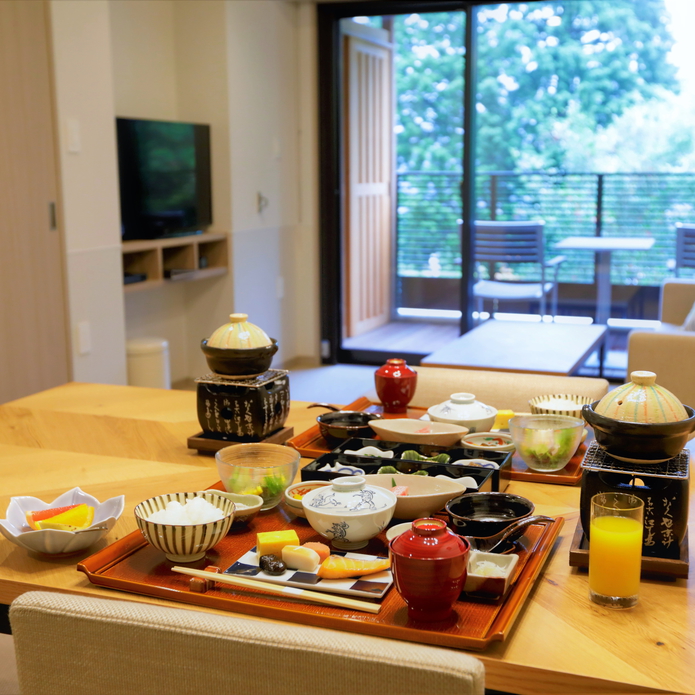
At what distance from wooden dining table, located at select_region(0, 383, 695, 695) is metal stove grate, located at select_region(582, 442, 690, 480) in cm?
14

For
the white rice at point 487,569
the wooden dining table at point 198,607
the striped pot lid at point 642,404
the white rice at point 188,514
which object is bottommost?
the wooden dining table at point 198,607

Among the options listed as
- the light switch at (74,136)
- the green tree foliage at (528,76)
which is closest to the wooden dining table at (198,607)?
the light switch at (74,136)

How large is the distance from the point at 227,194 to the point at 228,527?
374 cm

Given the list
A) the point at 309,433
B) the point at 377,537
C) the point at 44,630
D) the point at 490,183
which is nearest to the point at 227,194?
the point at 490,183

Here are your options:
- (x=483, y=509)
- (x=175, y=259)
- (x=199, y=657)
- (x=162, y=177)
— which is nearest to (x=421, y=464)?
(x=483, y=509)

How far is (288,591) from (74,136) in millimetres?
2990

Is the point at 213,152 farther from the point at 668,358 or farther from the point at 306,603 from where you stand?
the point at 306,603

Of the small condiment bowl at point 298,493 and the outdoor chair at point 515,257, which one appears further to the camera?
the outdoor chair at point 515,257

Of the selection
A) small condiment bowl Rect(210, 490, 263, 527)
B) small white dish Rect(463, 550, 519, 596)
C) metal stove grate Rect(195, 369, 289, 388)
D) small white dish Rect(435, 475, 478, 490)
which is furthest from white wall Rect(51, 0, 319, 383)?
small white dish Rect(463, 550, 519, 596)

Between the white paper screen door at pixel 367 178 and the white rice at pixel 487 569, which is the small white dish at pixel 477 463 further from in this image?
the white paper screen door at pixel 367 178

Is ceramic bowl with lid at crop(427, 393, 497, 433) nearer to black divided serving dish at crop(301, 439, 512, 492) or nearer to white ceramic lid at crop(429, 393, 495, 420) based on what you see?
white ceramic lid at crop(429, 393, 495, 420)

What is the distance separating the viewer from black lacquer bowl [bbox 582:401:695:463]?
1.08 meters

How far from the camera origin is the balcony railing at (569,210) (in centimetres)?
477

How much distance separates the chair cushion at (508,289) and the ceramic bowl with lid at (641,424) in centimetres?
402
